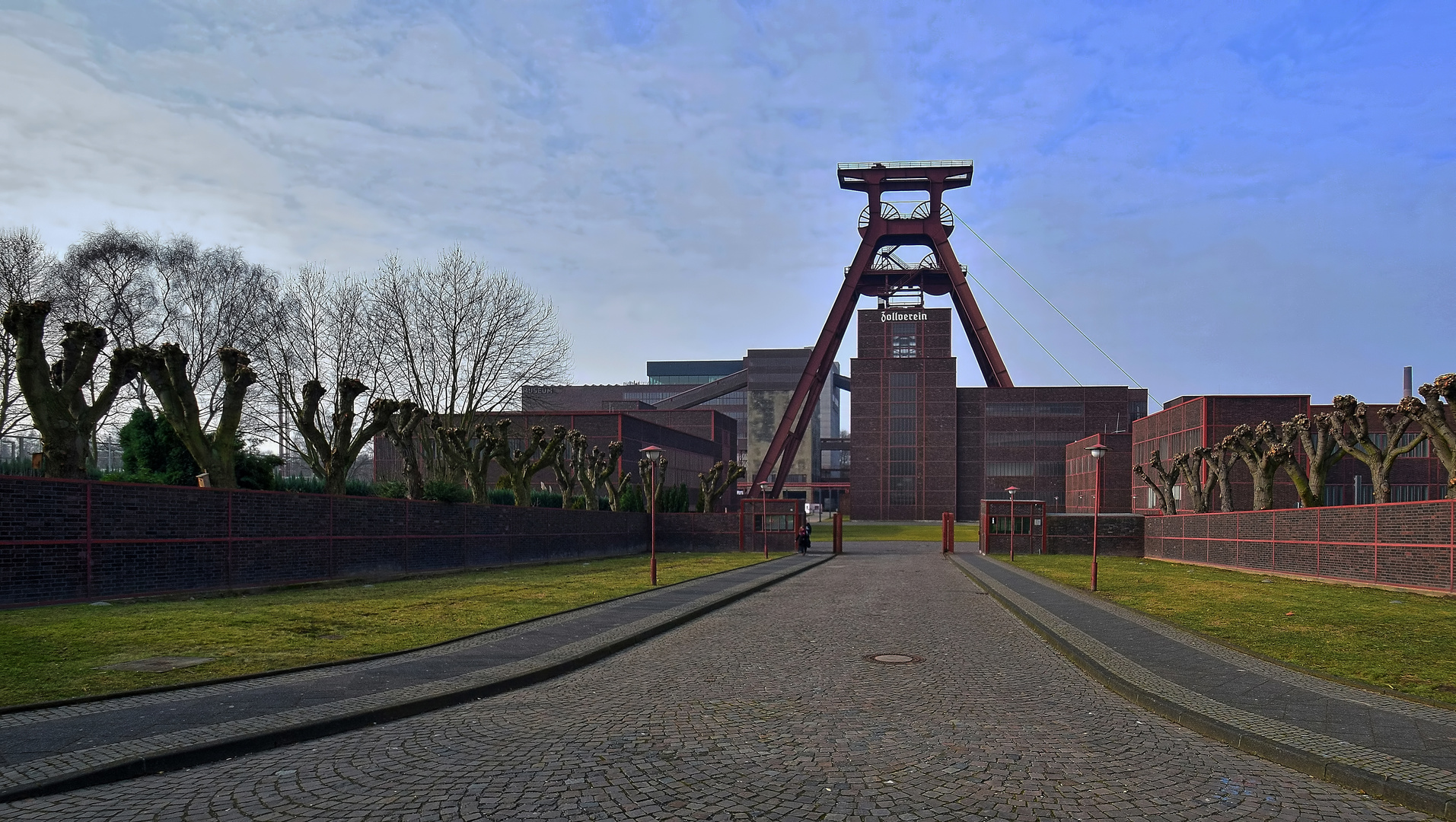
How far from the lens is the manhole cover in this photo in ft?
38.8

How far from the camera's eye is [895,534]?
257 ft

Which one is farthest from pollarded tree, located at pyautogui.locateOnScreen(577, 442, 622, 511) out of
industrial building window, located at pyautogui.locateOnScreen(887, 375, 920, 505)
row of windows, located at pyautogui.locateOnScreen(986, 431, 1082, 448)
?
row of windows, located at pyautogui.locateOnScreen(986, 431, 1082, 448)

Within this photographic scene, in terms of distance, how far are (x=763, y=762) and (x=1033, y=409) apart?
10400 cm

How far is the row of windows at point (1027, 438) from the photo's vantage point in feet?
343

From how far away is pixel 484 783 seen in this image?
6.42 metres

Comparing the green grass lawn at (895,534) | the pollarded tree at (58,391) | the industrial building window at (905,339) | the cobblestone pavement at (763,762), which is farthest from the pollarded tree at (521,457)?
the industrial building window at (905,339)

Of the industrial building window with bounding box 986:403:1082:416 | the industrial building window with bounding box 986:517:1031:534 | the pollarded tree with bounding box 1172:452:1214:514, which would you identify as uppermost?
the industrial building window with bounding box 986:403:1082:416

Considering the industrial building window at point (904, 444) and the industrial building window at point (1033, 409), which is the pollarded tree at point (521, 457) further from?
the industrial building window at point (1033, 409)

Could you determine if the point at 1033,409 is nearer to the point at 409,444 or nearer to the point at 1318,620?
the point at 409,444

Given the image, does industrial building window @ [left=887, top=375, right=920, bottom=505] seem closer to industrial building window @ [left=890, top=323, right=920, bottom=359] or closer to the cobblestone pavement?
industrial building window @ [left=890, top=323, right=920, bottom=359]

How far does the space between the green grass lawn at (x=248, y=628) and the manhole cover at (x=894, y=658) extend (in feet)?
18.8

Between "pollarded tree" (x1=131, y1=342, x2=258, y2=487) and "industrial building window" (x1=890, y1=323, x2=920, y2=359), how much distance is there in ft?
315

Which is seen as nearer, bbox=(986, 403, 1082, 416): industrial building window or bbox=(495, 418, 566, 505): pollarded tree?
bbox=(495, 418, 566, 505): pollarded tree

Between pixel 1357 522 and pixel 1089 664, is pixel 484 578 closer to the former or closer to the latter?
pixel 1089 664
